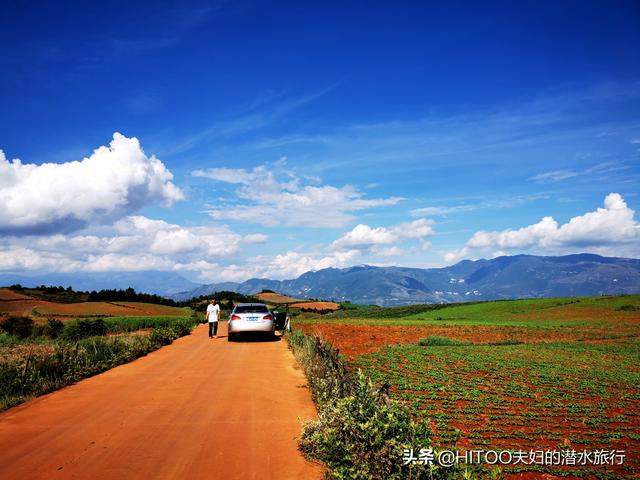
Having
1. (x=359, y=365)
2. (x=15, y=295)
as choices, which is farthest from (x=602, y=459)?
(x=15, y=295)

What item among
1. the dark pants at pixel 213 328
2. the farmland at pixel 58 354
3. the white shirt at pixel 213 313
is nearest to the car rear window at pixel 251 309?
the white shirt at pixel 213 313

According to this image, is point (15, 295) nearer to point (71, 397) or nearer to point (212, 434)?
point (71, 397)

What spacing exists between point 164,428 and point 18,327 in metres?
32.1

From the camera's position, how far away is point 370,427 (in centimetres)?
604

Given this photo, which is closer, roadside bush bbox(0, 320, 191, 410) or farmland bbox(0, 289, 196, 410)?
roadside bush bbox(0, 320, 191, 410)

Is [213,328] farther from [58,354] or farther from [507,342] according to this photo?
[507,342]

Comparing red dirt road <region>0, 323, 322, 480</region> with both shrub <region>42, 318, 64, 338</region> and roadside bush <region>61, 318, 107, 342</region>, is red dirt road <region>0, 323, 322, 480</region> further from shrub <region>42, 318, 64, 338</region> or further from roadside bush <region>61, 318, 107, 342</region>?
shrub <region>42, 318, 64, 338</region>

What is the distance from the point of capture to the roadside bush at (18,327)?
107 ft

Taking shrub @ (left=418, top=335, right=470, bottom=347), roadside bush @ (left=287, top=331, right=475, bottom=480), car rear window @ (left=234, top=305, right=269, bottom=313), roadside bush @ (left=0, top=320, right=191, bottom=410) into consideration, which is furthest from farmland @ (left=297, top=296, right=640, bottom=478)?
roadside bush @ (left=0, top=320, right=191, bottom=410)

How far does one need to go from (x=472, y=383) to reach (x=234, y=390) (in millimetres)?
9109

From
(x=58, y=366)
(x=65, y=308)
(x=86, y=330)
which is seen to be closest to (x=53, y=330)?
(x=86, y=330)

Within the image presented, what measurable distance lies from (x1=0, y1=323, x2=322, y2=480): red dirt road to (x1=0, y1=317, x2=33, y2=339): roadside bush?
23.8m

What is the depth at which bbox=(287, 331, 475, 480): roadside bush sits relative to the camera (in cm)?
542

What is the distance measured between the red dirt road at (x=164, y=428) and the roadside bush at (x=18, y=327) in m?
23.8
